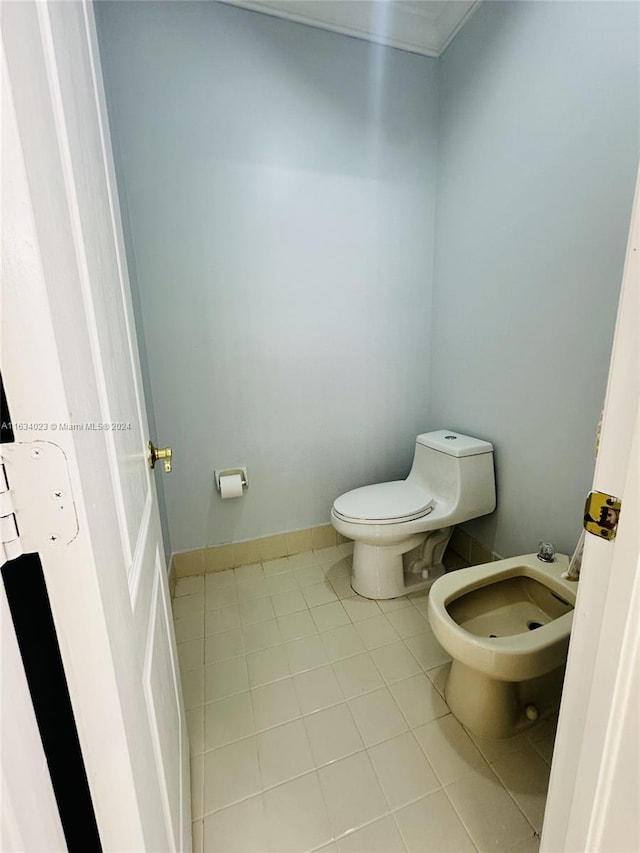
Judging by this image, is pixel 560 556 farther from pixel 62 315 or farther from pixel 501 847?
pixel 62 315

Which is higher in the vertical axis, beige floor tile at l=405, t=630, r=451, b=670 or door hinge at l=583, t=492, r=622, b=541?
door hinge at l=583, t=492, r=622, b=541

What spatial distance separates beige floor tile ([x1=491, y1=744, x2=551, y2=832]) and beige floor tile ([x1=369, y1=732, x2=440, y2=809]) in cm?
20

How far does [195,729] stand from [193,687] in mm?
157

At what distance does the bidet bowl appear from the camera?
0.98 m

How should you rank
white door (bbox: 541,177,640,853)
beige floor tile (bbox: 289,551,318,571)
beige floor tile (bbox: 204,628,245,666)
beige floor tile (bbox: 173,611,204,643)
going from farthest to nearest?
1. beige floor tile (bbox: 289,551,318,571)
2. beige floor tile (bbox: 173,611,204,643)
3. beige floor tile (bbox: 204,628,245,666)
4. white door (bbox: 541,177,640,853)

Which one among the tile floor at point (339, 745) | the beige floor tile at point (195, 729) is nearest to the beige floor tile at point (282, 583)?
the tile floor at point (339, 745)

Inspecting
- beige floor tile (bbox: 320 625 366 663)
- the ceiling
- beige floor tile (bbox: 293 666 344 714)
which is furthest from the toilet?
the ceiling

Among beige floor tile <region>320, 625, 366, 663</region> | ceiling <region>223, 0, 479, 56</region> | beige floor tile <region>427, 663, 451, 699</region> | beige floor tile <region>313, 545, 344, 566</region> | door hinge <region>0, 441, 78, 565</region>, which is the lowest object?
beige floor tile <region>320, 625, 366, 663</region>

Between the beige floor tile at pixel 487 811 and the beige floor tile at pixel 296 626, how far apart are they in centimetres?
69

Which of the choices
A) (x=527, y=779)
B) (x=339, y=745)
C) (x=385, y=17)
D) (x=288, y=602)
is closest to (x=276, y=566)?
(x=288, y=602)

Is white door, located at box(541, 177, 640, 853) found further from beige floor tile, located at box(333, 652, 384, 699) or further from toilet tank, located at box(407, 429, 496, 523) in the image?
toilet tank, located at box(407, 429, 496, 523)

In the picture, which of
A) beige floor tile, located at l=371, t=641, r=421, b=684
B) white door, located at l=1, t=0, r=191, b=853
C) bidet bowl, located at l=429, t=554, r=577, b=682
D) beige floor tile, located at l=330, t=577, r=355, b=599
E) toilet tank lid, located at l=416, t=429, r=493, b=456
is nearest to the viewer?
white door, located at l=1, t=0, r=191, b=853

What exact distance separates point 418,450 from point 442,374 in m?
0.45

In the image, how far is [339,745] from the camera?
1.11 meters
